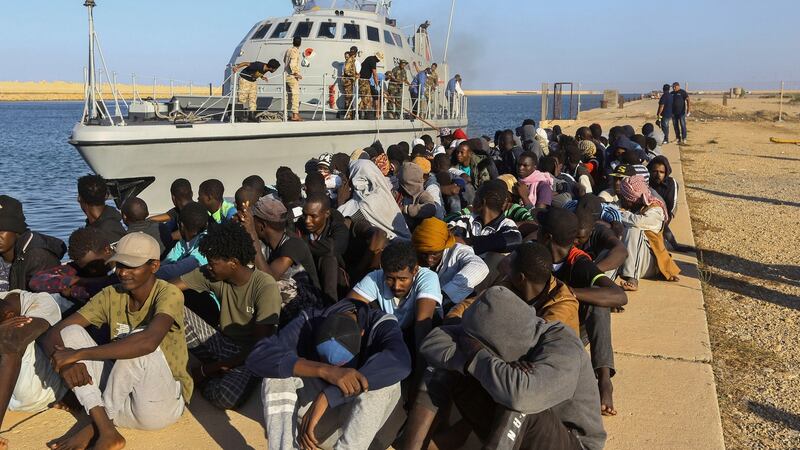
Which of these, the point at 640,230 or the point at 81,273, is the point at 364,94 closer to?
the point at 640,230

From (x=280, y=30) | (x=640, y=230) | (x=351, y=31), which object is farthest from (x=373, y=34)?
(x=640, y=230)

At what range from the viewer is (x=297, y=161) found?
12578 mm

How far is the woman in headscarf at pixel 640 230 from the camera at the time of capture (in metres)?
6.29

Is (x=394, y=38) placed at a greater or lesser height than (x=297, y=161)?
greater

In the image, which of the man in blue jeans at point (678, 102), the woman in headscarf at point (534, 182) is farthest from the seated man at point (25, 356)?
the man in blue jeans at point (678, 102)

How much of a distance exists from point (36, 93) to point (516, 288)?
602 ft

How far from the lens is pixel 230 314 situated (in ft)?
13.8

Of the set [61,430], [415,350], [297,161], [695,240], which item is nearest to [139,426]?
[61,430]

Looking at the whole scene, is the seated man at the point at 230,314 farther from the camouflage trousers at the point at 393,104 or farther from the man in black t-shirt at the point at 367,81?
the camouflage trousers at the point at 393,104

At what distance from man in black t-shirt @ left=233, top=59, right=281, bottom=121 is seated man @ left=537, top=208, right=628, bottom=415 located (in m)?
8.68

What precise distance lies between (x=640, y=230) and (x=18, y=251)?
4.74 meters

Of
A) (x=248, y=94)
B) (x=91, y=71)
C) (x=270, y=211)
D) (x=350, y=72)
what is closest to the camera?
(x=270, y=211)

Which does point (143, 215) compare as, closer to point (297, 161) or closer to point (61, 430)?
point (61, 430)

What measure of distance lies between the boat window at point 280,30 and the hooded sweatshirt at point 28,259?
11539 millimetres
